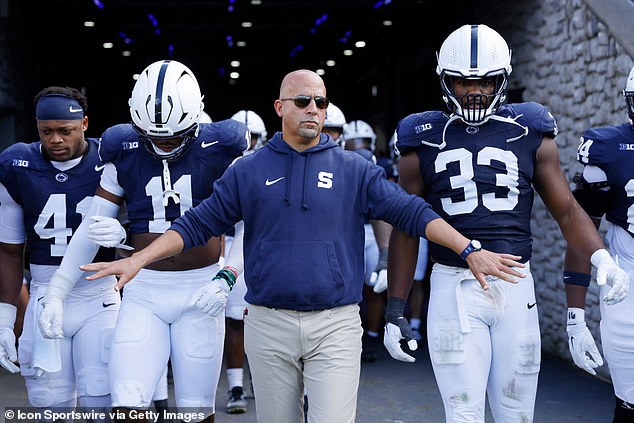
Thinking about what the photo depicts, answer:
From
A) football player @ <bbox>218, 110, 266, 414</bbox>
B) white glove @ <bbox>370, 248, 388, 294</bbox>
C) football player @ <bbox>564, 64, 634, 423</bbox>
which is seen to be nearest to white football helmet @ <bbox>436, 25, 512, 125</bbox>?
football player @ <bbox>564, 64, 634, 423</bbox>

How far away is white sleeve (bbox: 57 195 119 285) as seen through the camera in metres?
4.63

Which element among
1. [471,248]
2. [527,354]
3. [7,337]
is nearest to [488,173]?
[471,248]

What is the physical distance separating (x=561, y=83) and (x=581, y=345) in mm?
4887

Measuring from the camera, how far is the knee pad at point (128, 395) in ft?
14.1

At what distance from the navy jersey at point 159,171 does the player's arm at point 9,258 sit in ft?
2.54

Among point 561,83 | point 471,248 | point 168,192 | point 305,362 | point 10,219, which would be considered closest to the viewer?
point 471,248

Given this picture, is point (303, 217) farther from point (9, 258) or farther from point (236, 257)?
point (9, 258)

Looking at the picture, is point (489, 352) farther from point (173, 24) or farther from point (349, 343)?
point (173, 24)

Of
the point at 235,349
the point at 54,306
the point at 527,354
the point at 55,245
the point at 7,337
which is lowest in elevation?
the point at 235,349

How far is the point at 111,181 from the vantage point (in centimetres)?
471

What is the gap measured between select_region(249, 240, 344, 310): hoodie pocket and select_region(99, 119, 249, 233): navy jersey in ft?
2.84

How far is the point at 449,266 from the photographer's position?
4.24m

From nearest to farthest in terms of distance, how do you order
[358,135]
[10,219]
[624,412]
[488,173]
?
[488,173] → [624,412] → [10,219] → [358,135]

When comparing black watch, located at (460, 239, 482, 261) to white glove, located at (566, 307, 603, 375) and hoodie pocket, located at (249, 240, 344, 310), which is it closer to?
hoodie pocket, located at (249, 240, 344, 310)
